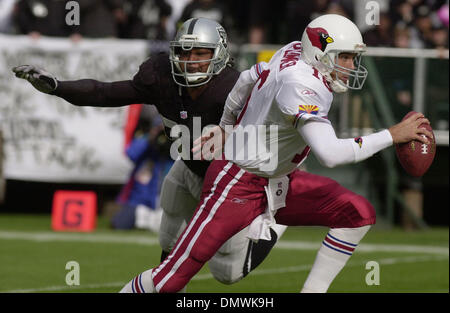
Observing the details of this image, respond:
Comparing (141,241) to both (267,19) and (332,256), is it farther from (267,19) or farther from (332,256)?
(332,256)

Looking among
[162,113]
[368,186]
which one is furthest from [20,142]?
[162,113]

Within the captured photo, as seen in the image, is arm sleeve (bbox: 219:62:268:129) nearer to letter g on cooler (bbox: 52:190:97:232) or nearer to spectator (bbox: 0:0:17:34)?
letter g on cooler (bbox: 52:190:97:232)

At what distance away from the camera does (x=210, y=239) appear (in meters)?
5.41

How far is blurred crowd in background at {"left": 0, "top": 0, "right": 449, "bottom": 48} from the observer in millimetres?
12312

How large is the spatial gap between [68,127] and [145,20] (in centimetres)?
168

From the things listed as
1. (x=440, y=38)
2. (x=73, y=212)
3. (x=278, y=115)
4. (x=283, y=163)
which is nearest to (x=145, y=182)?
(x=73, y=212)

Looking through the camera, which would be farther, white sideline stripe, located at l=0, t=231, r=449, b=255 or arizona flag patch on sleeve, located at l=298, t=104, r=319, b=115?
white sideline stripe, located at l=0, t=231, r=449, b=255

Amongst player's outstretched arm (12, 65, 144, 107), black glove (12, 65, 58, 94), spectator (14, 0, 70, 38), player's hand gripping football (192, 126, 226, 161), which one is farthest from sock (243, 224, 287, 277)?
spectator (14, 0, 70, 38)

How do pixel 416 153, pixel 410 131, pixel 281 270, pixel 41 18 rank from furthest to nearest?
pixel 41 18 < pixel 281 270 < pixel 416 153 < pixel 410 131

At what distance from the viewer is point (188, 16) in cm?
1211

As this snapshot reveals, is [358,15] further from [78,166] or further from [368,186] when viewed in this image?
[78,166]

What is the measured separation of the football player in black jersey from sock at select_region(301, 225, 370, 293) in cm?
62

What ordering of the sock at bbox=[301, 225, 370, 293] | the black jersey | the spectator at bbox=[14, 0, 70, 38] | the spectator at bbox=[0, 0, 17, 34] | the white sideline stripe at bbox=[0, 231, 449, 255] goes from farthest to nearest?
the spectator at bbox=[0, 0, 17, 34]
the spectator at bbox=[14, 0, 70, 38]
the white sideline stripe at bbox=[0, 231, 449, 255]
the black jersey
the sock at bbox=[301, 225, 370, 293]

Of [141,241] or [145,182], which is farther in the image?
[145,182]
